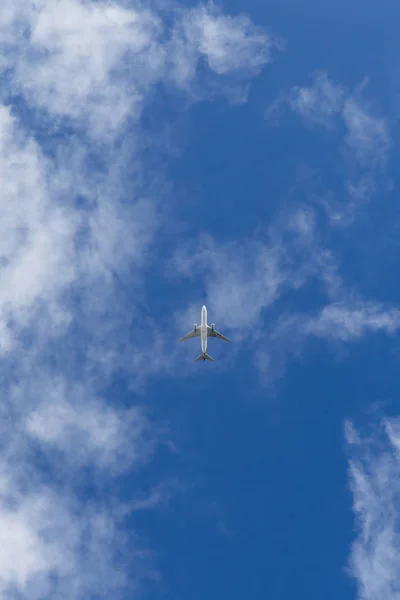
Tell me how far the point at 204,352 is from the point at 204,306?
1540cm

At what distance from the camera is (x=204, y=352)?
195875 millimetres

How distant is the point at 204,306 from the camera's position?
631 ft
